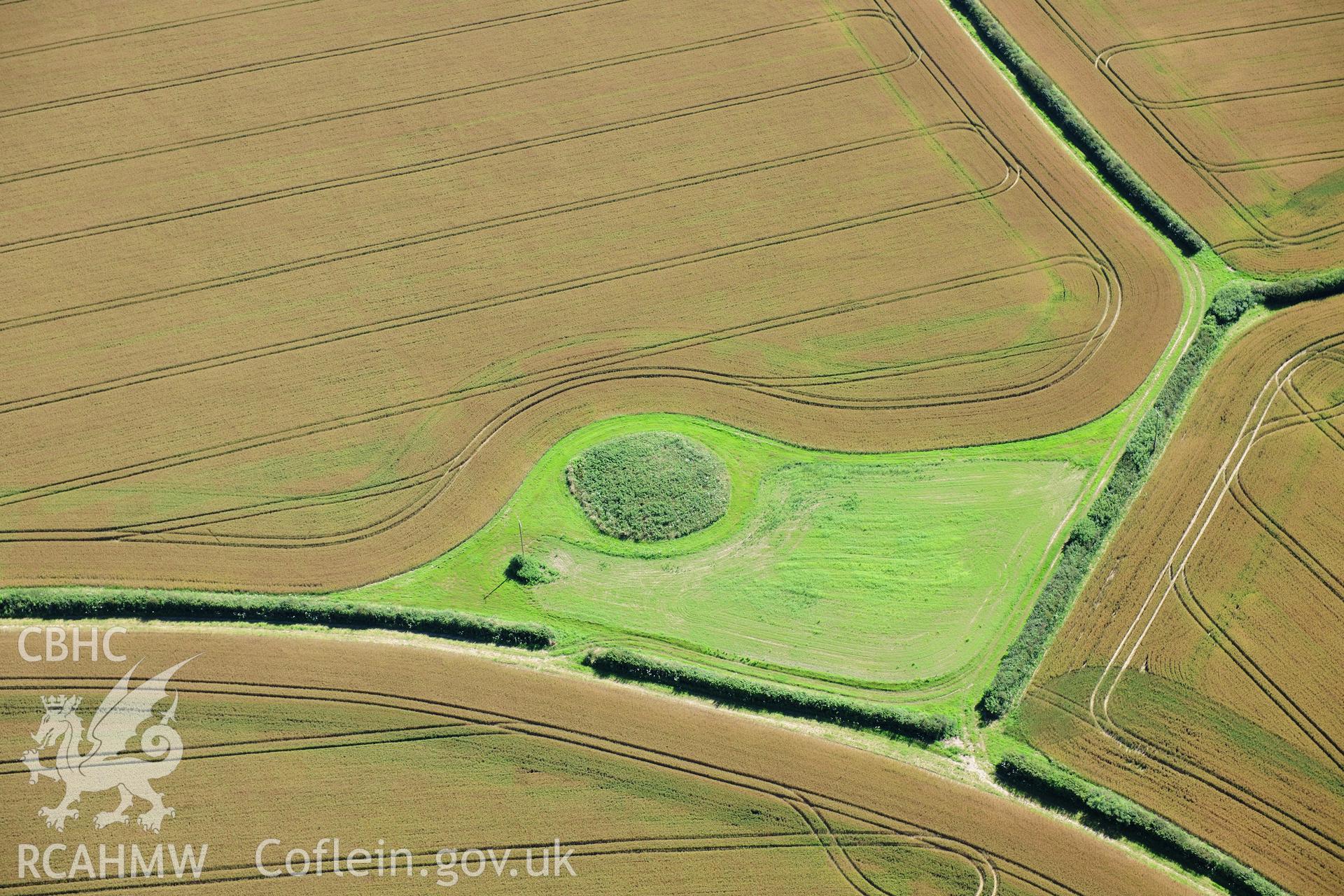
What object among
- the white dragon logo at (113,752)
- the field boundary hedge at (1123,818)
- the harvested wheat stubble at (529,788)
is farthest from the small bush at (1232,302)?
the white dragon logo at (113,752)

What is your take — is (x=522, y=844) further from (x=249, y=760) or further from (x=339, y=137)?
(x=339, y=137)

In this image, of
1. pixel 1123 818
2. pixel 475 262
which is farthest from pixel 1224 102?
pixel 475 262

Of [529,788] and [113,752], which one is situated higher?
[113,752]

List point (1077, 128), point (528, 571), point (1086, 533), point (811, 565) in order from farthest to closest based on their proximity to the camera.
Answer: point (1077, 128) → point (811, 565) → point (1086, 533) → point (528, 571)

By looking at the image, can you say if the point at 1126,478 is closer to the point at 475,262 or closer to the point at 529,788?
the point at 529,788

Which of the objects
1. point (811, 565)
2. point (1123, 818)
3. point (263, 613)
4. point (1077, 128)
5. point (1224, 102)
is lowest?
point (1123, 818)
